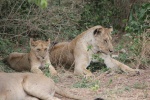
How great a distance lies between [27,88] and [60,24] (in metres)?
4.70

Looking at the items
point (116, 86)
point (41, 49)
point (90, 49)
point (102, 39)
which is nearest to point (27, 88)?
point (116, 86)

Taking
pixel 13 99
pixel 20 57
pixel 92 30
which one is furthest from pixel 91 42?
pixel 13 99

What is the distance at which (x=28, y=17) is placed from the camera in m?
11.2

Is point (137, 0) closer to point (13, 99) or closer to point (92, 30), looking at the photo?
point (92, 30)

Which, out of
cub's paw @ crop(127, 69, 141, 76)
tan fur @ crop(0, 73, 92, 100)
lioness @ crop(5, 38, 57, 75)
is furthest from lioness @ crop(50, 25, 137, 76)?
tan fur @ crop(0, 73, 92, 100)

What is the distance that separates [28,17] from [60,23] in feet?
3.07

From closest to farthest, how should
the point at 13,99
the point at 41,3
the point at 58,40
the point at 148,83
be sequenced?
the point at 41,3 → the point at 13,99 → the point at 148,83 → the point at 58,40

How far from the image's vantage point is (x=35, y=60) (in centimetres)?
970

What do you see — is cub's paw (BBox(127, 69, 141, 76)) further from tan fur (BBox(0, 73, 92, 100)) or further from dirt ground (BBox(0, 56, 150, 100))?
tan fur (BBox(0, 73, 92, 100))

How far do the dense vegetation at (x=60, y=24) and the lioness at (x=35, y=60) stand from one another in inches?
→ 32.5

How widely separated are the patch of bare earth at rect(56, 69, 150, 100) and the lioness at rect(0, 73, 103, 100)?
0.91ft

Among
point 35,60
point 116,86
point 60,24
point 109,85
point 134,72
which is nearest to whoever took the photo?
point 116,86

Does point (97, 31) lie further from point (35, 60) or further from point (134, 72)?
point (35, 60)

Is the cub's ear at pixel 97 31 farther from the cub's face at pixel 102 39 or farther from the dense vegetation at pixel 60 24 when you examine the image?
the dense vegetation at pixel 60 24
